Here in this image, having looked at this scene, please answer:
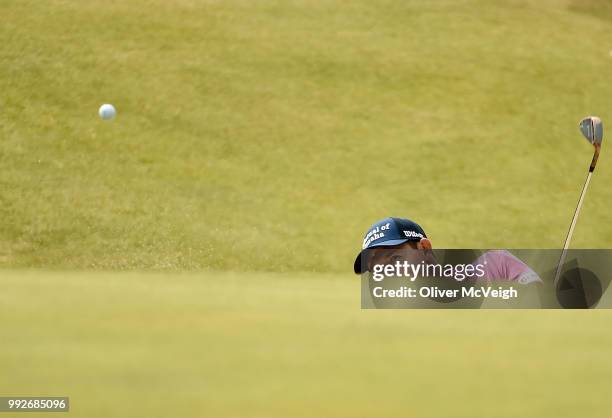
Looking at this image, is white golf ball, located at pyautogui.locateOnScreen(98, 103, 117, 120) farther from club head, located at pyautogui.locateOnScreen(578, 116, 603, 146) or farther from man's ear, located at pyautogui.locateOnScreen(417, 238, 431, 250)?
man's ear, located at pyautogui.locateOnScreen(417, 238, 431, 250)

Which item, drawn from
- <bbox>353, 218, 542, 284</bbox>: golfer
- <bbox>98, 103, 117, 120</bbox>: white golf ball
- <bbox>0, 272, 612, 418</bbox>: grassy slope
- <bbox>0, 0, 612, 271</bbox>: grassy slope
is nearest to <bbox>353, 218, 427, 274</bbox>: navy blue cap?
<bbox>353, 218, 542, 284</bbox>: golfer

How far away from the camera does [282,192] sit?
1573 centimetres

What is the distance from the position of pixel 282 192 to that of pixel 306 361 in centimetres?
1267

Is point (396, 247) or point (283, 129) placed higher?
point (283, 129)

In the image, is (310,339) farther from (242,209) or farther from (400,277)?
(242,209)

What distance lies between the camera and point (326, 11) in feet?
74.3

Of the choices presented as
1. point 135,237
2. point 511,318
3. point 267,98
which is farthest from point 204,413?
point 267,98

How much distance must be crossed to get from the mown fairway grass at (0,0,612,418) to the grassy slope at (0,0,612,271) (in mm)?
50

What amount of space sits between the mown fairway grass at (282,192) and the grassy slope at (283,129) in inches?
2.0

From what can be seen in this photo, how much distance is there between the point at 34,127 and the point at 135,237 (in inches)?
153

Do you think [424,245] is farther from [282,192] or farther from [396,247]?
[282,192]

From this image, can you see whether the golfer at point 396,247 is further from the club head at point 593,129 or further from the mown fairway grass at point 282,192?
the club head at point 593,129
